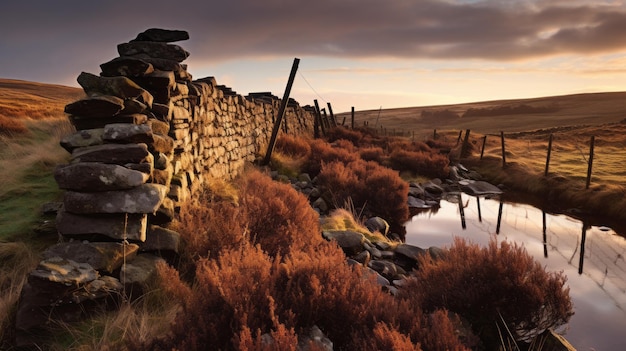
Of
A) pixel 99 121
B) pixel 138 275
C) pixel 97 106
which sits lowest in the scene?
pixel 138 275

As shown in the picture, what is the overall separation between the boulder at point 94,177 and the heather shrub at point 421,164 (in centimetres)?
1381

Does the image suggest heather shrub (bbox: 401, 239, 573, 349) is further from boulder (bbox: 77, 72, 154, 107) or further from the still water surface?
boulder (bbox: 77, 72, 154, 107)

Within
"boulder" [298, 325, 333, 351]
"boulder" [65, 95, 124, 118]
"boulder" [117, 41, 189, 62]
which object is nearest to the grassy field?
"boulder" [65, 95, 124, 118]

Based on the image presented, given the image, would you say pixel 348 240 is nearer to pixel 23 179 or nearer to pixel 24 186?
pixel 24 186

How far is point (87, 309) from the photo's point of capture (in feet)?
11.0

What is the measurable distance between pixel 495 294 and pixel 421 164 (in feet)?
42.4

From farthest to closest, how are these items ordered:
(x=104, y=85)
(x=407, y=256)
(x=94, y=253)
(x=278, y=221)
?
(x=407, y=256)
(x=278, y=221)
(x=104, y=85)
(x=94, y=253)

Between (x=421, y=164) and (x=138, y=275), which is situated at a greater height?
(x=138, y=275)

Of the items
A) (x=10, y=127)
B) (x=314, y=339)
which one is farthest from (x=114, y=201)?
(x=10, y=127)

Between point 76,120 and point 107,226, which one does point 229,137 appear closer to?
point 76,120

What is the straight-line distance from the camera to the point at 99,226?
3867 millimetres

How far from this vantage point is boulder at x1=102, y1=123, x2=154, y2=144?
432cm

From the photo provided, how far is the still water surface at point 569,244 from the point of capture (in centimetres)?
560

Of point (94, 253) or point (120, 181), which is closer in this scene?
point (94, 253)
